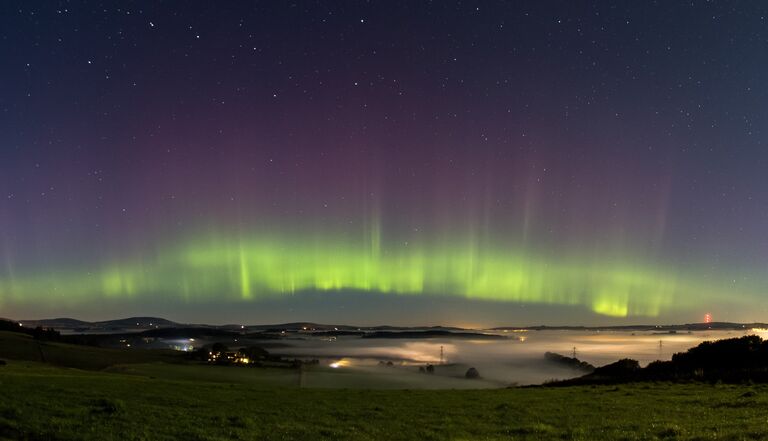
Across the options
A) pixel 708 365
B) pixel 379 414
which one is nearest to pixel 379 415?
pixel 379 414

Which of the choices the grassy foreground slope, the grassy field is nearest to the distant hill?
the grassy field

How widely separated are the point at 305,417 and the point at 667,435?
1569cm

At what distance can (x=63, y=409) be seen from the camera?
2419 centimetres

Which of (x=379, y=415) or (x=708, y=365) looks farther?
(x=708, y=365)

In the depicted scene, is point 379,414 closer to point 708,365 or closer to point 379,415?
point 379,415

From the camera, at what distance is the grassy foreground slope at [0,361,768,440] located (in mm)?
19344

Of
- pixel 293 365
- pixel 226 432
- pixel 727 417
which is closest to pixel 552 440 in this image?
pixel 727 417

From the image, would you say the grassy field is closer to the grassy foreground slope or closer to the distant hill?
the grassy foreground slope

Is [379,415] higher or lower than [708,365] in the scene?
higher

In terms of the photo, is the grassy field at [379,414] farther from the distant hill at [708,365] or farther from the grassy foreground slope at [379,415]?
the distant hill at [708,365]

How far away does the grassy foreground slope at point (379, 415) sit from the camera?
19344 mm

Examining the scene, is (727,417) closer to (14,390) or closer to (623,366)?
(14,390)

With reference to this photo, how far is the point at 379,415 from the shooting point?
88.7ft

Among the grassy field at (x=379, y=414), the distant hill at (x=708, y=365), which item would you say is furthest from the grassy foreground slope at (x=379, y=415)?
the distant hill at (x=708, y=365)
